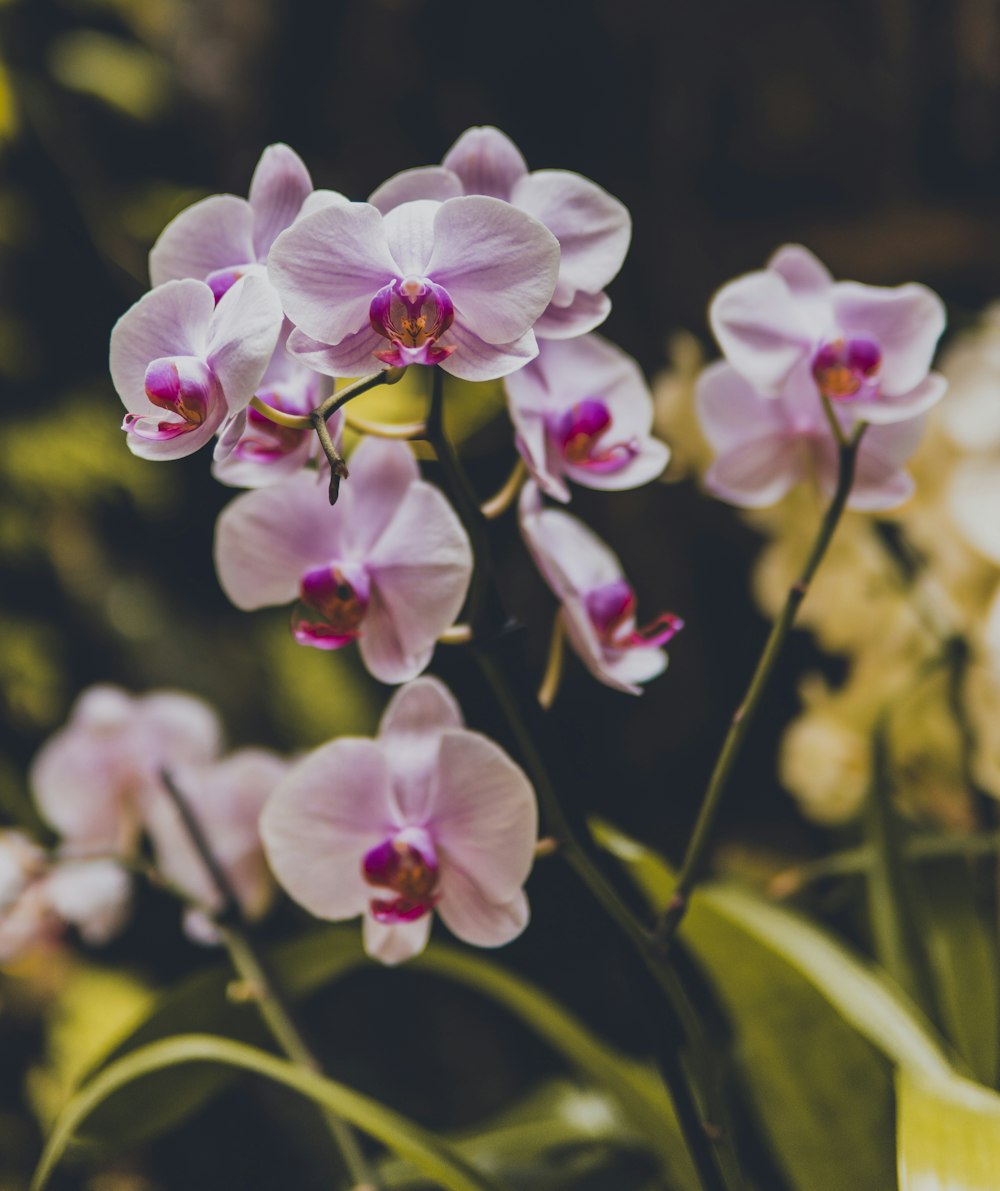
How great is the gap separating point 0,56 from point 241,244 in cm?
87

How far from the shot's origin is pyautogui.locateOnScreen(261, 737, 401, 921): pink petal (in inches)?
13.4

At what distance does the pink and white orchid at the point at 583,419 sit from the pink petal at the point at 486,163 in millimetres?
57

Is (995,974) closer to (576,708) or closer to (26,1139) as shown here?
(576,708)

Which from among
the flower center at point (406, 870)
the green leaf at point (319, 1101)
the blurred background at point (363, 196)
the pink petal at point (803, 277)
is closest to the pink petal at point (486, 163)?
the pink petal at point (803, 277)

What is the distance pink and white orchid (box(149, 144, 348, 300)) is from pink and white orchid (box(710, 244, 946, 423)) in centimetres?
15

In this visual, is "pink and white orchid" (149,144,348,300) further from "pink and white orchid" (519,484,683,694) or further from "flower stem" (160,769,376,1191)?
"flower stem" (160,769,376,1191)

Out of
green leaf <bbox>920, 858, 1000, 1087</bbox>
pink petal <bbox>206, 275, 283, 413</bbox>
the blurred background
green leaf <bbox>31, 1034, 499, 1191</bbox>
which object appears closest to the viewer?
pink petal <bbox>206, 275, 283, 413</bbox>

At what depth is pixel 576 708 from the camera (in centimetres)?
99

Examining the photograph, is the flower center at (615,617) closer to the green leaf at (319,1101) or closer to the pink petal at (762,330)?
the pink petal at (762,330)

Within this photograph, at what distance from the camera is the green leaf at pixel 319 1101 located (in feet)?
1.20

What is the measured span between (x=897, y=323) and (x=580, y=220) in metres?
0.12

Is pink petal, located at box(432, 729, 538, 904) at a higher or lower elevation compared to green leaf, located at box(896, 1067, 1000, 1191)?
higher

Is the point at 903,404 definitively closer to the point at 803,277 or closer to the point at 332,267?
the point at 803,277

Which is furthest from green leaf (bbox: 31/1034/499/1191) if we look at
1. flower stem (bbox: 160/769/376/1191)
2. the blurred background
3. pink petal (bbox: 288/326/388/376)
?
the blurred background
